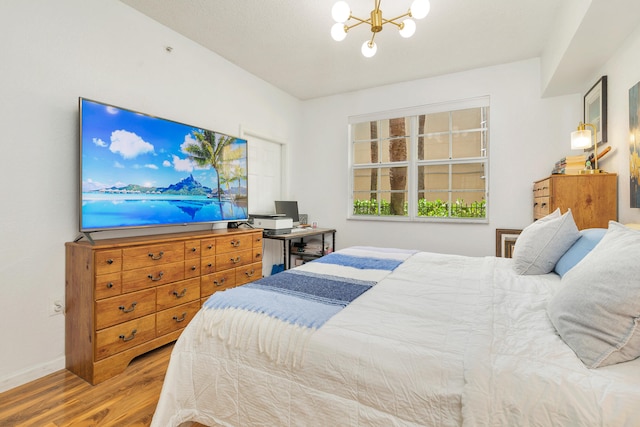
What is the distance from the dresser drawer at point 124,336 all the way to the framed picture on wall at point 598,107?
12.3 ft

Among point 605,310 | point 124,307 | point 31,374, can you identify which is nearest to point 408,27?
point 605,310

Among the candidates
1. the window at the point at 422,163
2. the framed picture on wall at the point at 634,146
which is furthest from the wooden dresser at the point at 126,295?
the framed picture on wall at the point at 634,146

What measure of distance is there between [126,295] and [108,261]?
0.26m

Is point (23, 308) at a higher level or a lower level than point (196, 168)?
lower

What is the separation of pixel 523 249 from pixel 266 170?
3.09 m

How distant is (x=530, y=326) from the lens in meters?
1.06

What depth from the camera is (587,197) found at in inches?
94.0

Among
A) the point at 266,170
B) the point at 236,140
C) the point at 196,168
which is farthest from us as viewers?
the point at 266,170

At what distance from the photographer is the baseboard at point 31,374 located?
182 centimetres

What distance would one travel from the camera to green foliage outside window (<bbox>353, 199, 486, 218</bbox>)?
3652 mm

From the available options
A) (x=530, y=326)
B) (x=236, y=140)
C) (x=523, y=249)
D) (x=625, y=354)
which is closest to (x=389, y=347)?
(x=530, y=326)

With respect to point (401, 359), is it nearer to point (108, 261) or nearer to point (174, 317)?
point (108, 261)

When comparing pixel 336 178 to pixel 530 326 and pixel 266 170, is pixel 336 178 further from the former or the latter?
pixel 530 326

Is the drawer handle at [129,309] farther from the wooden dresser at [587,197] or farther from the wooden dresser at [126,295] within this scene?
the wooden dresser at [587,197]
